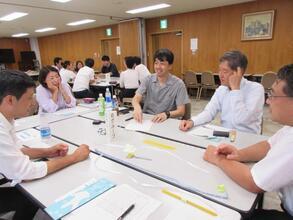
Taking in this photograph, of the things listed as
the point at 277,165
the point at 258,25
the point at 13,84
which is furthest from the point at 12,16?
the point at 277,165

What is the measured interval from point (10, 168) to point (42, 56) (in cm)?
1345

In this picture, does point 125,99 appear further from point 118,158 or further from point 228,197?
point 228,197

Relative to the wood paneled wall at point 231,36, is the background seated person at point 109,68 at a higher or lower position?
lower

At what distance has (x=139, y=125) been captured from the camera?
2.00 metres

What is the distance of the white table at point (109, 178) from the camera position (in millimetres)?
927

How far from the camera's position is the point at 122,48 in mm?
8289

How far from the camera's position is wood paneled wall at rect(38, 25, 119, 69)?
31.7 feet

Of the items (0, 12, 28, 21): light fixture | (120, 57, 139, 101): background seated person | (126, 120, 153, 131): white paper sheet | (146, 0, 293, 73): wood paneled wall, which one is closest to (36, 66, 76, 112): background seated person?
(126, 120, 153, 131): white paper sheet

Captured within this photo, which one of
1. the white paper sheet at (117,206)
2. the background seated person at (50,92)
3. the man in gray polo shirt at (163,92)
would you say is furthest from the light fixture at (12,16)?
the white paper sheet at (117,206)

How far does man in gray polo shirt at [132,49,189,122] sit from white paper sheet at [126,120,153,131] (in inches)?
10.3

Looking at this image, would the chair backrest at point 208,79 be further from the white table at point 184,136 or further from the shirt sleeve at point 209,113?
the white table at point 184,136

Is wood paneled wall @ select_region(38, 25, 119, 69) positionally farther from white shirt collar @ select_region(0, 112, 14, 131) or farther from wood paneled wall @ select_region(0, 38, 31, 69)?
white shirt collar @ select_region(0, 112, 14, 131)

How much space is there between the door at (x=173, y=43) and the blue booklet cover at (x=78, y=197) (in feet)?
22.1

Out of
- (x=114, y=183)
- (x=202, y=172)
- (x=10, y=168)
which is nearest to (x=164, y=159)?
(x=202, y=172)
